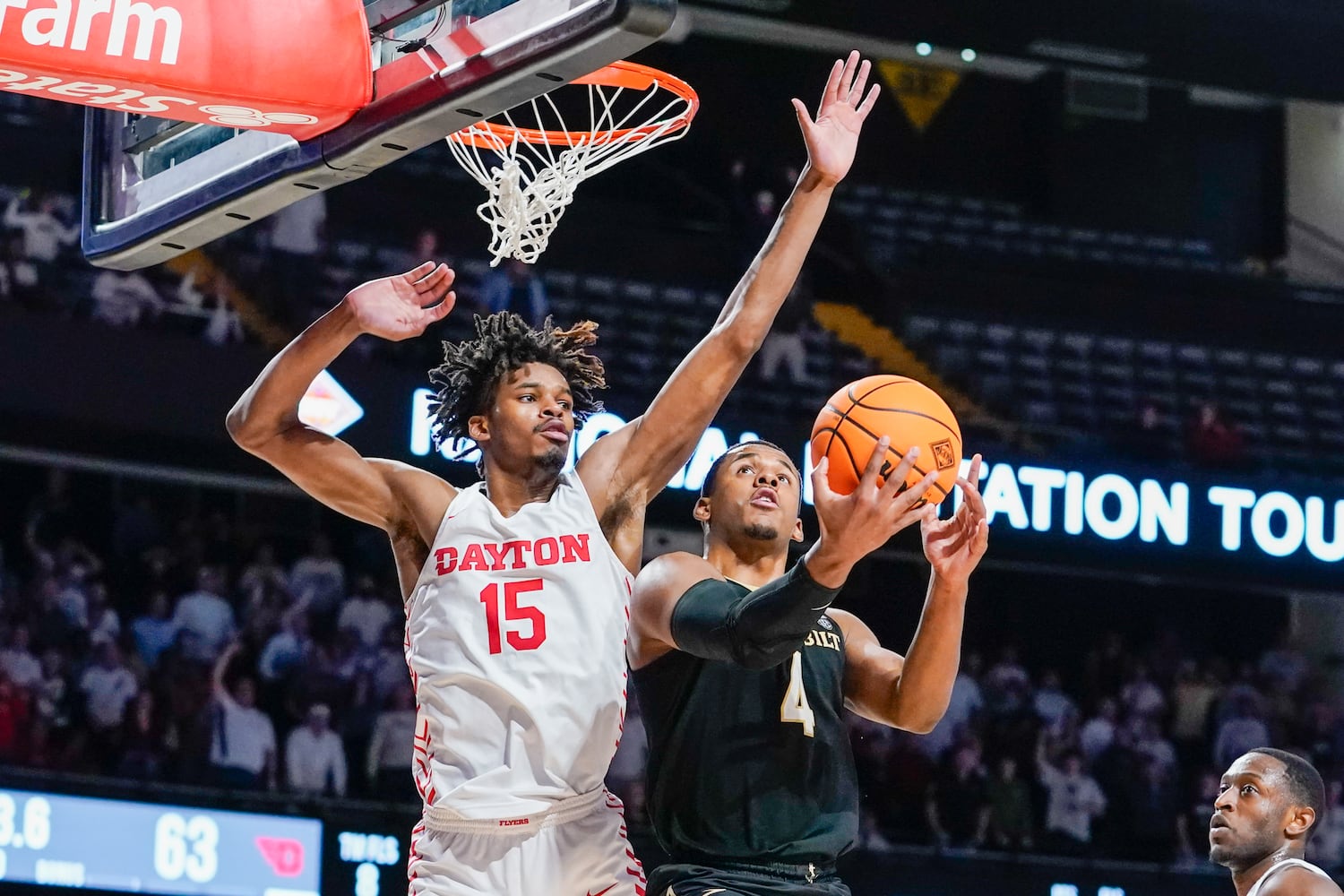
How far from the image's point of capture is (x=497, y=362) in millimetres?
4637

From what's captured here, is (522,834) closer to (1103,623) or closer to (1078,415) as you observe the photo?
(1078,415)

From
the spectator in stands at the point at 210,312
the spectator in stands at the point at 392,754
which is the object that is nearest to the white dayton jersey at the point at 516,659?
the spectator in stands at the point at 392,754

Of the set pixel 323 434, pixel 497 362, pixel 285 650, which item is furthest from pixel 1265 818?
pixel 285 650

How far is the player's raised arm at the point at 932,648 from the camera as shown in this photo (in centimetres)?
423

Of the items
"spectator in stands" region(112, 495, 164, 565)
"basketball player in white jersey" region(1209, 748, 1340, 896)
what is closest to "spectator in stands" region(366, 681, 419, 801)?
"spectator in stands" region(112, 495, 164, 565)

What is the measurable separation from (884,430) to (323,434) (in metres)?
1.33

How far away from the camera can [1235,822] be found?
5.56m

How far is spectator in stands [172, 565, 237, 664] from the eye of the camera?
1150 centimetres

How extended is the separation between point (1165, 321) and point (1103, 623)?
2.87 meters

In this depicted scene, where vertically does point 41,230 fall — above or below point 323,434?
above

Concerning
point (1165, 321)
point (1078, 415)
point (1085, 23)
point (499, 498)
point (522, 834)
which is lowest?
point (522, 834)

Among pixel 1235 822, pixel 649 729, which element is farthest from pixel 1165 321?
pixel 649 729

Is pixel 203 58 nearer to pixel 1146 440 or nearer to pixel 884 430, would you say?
pixel 884 430

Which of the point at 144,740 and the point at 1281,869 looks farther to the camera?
the point at 144,740
